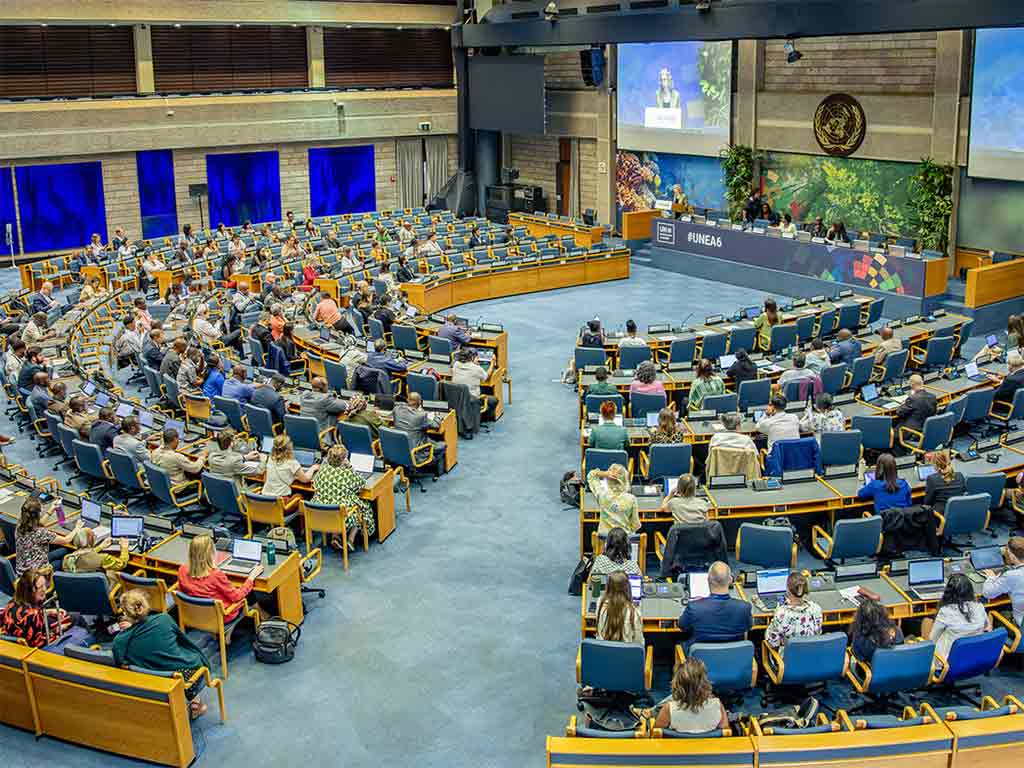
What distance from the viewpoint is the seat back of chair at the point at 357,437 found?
12.1 metres

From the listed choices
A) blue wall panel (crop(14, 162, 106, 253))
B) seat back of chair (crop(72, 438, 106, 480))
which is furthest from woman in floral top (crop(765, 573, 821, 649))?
blue wall panel (crop(14, 162, 106, 253))

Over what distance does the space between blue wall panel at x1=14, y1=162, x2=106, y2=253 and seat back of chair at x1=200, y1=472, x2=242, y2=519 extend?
1976 cm

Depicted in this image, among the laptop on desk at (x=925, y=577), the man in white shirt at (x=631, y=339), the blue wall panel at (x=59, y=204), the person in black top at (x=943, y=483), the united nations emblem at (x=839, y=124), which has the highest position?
the united nations emblem at (x=839, y=124)

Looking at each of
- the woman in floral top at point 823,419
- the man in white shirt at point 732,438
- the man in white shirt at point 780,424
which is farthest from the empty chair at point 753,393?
the man in white shirt at point 732,438

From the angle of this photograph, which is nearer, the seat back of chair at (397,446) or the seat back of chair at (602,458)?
the seat back of chair at (602,458)

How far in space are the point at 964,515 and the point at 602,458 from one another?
3.37 metres

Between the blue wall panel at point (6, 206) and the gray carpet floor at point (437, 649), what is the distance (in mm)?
15712

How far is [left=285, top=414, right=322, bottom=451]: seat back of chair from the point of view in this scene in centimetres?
1245

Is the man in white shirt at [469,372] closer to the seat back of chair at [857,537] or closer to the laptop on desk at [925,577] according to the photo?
the seat back of chair at [857,537]

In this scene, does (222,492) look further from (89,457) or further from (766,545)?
(766,545)

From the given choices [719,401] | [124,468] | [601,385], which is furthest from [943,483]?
[124,468]

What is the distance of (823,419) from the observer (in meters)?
11.7

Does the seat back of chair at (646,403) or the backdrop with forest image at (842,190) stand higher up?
the backdrop with forest image at (842,190)

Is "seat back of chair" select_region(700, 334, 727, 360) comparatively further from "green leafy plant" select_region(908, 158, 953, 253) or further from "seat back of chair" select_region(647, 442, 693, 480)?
"green leafy plant" select_region(908, 158, 953, 253)
